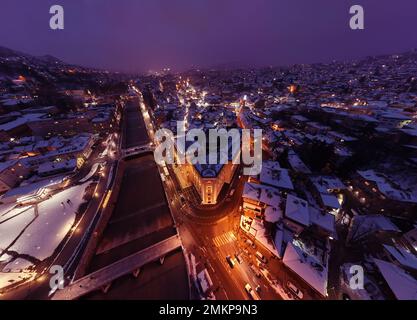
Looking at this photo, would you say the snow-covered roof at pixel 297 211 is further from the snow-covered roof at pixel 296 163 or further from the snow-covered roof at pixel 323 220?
the snow-covered roof at pixel 296 163

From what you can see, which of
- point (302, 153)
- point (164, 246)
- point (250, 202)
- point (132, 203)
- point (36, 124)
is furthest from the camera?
point (36, 124)

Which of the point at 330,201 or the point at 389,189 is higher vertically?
the point at 389,189

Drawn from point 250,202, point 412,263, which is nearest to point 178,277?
point 250,202

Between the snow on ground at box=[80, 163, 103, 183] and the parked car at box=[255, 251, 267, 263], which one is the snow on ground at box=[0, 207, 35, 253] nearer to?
the snow on ground at box=[80, 163, 103, 183]

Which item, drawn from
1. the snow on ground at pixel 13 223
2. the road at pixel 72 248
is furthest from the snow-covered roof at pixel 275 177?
the snow on ground at pixel 13 223

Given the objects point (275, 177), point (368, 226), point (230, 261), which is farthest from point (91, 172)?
point (368, 226)

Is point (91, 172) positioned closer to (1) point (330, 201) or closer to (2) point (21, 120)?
(2) point (21, 120)
